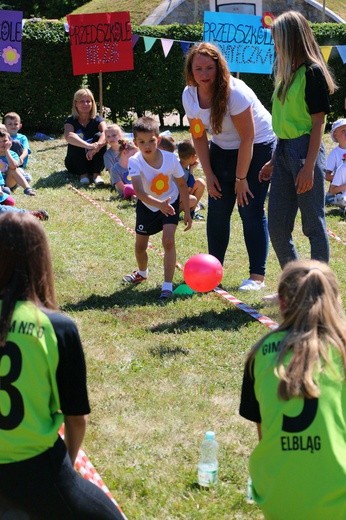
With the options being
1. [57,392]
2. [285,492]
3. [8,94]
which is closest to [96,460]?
[57,392]

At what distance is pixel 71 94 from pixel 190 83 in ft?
39.1

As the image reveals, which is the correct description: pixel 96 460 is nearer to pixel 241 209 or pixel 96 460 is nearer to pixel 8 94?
pixel 241 209

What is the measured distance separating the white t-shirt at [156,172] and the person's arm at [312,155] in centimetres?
132

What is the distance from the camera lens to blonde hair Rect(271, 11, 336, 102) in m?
5.43

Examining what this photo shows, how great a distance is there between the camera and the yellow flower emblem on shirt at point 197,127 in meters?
6.32

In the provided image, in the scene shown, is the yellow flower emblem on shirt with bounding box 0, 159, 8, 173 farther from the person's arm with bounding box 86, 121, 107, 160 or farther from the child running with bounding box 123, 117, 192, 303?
the child running with bounding box 123, 117, 192, 303

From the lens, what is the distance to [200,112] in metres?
6.28

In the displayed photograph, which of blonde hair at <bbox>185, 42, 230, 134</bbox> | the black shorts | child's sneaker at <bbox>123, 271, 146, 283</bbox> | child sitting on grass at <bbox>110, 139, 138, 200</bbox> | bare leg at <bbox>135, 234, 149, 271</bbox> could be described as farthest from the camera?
child sitting on grass at <bbox>110, 139, 138, 200</bbox>

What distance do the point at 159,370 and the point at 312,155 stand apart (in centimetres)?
185

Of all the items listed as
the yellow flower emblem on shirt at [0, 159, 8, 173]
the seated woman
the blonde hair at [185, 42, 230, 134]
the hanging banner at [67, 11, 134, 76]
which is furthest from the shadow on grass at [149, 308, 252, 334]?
the hanging banner at [67, 11, 134, 76]

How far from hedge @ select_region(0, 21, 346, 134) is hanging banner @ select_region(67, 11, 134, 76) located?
2.98 m

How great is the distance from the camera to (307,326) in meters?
2.74

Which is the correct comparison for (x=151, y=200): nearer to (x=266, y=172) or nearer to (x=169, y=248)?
(x=169, y=248)

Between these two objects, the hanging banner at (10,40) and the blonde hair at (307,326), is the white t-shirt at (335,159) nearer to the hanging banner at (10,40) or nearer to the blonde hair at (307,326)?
the hanging banner at (10,40)
